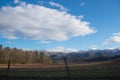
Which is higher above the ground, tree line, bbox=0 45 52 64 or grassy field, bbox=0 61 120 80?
tree line, bbox=0 45 52 64

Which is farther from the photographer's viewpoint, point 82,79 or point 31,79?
point 31,79

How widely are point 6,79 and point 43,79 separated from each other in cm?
399

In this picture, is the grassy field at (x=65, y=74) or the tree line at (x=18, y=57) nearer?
the grassy field at (x=65, y=74)

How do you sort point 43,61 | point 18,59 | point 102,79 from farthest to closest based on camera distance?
point 43,61 → point 18,59 → point 102,79

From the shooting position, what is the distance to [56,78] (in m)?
21.2

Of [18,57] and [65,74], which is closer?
[65,74]

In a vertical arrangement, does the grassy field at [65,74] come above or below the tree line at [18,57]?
below

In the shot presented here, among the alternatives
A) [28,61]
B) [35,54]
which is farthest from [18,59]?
[35,54]

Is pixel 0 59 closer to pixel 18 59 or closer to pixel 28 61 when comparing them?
pixel 18 59

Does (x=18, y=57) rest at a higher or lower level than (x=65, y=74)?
higher

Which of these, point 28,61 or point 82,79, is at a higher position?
point 28,61

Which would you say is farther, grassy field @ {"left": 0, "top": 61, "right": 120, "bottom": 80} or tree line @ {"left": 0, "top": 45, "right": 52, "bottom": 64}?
tree line @ {"left": 0, "top": 45, "right": 52, "bottom": 64}

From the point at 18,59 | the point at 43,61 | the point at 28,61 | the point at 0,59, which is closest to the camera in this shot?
the point at 0,59

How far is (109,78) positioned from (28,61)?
101 m
